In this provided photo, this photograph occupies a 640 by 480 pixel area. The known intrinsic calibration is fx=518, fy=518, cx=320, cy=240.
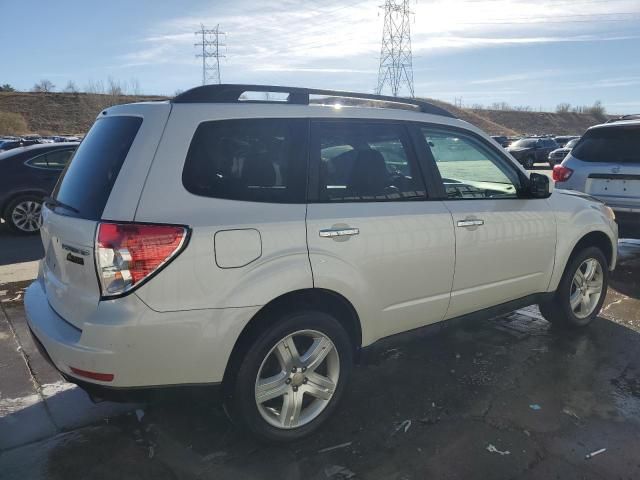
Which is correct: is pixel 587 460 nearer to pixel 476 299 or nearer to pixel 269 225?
pixel 476 299

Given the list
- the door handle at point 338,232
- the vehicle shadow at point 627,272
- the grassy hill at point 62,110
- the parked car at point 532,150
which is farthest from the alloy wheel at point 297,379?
the grassy hill at point 62,110

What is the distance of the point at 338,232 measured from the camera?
9.30ft

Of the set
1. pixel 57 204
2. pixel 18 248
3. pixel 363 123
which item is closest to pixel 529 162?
pixel 18 248

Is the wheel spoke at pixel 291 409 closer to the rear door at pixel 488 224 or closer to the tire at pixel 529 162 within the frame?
the rear door at pixel 488 224

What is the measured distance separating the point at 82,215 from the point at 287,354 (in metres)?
1.26

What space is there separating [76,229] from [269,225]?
930 mm

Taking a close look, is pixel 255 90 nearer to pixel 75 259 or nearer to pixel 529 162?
pixel 75 259

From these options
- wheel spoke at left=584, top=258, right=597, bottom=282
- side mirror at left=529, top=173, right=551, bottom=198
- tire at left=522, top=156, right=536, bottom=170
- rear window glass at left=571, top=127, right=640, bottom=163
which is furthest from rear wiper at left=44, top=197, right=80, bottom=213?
tire at left=522, top=156, right=536, bottom=170

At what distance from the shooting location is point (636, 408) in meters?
3.34

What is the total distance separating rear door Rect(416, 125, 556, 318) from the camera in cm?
351

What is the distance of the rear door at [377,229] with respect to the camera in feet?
9.35

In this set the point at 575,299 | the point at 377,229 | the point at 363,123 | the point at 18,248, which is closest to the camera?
the point at 377,229

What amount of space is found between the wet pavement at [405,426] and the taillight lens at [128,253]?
2.11 ft

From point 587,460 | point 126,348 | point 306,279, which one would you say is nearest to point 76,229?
point 126,348
